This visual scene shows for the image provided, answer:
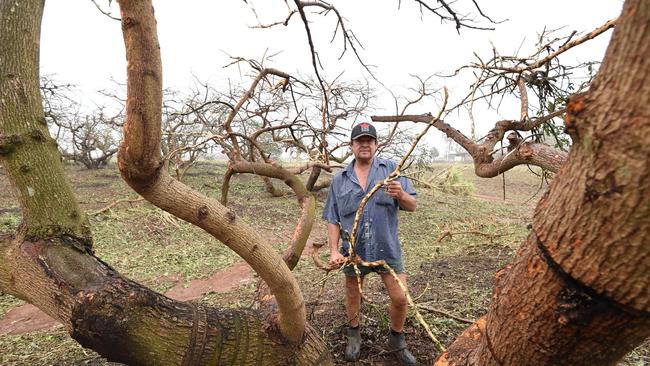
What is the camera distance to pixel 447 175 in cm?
1616

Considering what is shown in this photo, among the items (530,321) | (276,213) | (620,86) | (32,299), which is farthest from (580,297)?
(276,213)

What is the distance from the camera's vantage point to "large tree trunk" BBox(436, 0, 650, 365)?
591 millimetres

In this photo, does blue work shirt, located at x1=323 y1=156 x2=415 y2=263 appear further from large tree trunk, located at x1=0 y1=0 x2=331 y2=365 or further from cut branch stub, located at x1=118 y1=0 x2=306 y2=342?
cut branch stub, located at x1=118 y1=0 x2=306 y2=342

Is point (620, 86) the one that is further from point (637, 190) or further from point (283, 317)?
point (283, 317)

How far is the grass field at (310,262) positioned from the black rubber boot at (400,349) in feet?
0.30

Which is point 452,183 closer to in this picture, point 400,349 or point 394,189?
point 400,349

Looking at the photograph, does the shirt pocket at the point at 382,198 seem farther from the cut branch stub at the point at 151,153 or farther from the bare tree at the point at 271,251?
the cut branch stub at the point at 151,153

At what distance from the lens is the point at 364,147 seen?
2.93m

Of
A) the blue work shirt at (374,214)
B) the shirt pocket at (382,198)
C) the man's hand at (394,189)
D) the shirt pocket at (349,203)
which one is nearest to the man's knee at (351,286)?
the blue work shirt at (374,214)

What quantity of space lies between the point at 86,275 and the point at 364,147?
1.98 m

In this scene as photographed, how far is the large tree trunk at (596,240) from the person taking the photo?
591mm

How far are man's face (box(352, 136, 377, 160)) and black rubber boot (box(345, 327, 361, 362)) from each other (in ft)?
4.42

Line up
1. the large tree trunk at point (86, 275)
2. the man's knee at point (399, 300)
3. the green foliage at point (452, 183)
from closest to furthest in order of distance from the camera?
1. the large tree trunk at point (86, 275)
2. the man's knee at point (399, 300)
3. the green foliage at point (452, 183)

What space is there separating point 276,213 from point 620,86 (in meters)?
10.00
